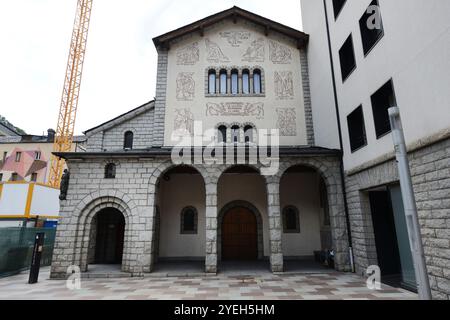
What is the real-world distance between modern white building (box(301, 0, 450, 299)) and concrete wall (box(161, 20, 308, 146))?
124cm

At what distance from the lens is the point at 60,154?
10984 mm

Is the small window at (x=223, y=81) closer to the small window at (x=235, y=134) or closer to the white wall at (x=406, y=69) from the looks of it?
the small window at (x=235, y=134)

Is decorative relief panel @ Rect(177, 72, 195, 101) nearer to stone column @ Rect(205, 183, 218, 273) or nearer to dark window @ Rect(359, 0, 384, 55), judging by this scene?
stone column @ Rect(205, 183, 218, 273)

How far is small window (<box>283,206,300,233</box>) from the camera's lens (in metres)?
14.4

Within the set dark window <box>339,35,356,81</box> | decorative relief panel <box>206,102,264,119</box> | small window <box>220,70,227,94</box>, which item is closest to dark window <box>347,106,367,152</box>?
dark window <box>339,35,356,81</box>

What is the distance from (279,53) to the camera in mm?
15562

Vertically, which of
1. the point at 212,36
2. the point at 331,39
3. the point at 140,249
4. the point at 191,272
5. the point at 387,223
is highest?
the point at 212,36

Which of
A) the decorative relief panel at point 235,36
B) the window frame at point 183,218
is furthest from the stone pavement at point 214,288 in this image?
the decorative relief panel at point 235,36

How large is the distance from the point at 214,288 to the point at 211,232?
102 inches

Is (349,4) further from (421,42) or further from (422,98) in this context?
(422,98)

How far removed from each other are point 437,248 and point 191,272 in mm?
8280

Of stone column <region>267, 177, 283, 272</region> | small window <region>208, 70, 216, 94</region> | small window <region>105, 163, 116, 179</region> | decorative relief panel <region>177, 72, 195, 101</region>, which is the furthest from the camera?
small window <region>208, 70, 216, 94</region>

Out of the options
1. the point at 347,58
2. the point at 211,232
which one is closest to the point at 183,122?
the point at 211,232

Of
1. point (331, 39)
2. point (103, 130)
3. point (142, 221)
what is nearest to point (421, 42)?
point (331, 39)
